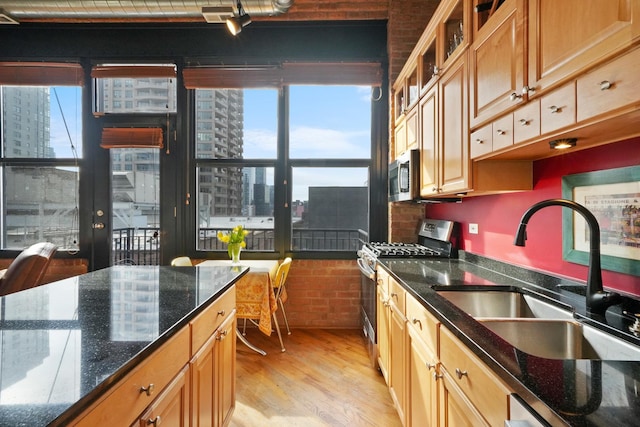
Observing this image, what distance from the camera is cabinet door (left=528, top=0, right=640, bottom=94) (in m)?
0.83

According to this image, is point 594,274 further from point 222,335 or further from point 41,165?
point 41,165

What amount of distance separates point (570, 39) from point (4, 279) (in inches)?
149

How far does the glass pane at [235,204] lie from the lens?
363 cm

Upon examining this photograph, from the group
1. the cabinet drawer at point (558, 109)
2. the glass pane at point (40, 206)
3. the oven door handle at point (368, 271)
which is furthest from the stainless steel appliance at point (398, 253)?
the glass pane at point (40, 206)

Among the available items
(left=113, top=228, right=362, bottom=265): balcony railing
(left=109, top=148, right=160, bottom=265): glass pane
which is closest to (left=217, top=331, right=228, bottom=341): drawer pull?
(left=113, top=228, right=362, bottom=265): balcony railing

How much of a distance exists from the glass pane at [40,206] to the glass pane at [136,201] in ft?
1.40

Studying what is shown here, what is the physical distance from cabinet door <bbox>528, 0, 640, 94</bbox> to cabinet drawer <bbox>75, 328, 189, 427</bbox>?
151 cm

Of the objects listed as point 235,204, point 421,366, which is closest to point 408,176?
point 421,366

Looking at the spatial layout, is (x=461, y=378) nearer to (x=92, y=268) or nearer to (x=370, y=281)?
(x=370, y=281)

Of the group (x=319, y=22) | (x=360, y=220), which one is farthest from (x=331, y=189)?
(x=319, y=22)

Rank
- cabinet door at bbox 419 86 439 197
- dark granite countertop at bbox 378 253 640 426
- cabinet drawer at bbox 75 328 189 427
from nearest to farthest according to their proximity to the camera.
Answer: dark granite countertop at bbox 378 253 640 426, cabinet drawer at bbox 75 328 189 427, cabinet door at bbox 419 86 439 197

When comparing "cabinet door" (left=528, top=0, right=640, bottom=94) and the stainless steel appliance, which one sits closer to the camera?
"cabinet door" (left=528, top=0, right=640, bottom=94)

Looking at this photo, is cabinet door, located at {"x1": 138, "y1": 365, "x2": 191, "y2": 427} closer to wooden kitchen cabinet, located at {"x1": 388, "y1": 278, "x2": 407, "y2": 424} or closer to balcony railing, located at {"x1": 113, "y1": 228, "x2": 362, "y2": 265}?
wooden kitchen cabinet, located at {"x1": 388, "y1": 278, "x2": 407, "y2": 424}

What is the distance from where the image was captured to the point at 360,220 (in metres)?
3.71
